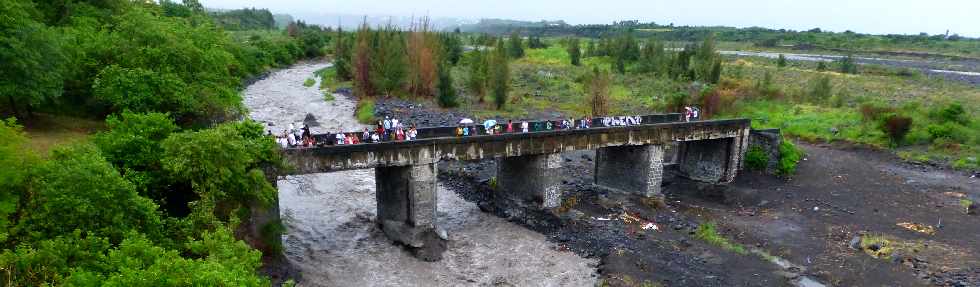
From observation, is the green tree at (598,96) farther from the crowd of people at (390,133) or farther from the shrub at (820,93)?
the shrub at (820,93)

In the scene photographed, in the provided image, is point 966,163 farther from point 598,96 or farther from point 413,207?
point 413,207

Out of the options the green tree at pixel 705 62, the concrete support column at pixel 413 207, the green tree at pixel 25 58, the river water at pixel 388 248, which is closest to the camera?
the green tree at pixel 25 58

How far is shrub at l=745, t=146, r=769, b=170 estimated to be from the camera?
5484 cm

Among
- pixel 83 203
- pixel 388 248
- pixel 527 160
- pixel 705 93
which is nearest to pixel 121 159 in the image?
pixel 83 203

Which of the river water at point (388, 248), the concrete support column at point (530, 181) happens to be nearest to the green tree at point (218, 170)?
the river water at point (388, 248)

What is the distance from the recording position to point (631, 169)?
4859 cm

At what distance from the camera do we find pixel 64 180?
72.0ft

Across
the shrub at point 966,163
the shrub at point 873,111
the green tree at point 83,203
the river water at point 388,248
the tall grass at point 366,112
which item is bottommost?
the river water at point 388,248

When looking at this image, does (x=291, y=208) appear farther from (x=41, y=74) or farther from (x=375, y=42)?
(x=375, y=42)

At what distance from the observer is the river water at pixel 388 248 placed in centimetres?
3350

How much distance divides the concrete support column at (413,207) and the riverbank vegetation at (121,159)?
7538mm

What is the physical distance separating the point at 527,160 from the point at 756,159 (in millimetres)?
23512

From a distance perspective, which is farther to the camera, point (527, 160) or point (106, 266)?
point (527, 160)

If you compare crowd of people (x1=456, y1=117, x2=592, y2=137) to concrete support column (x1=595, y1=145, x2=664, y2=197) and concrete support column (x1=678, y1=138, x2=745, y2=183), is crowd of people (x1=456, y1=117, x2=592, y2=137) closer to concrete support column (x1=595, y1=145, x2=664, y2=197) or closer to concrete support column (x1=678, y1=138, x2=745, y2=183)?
concrete support column (x1=595, y1=145, x2=664, y2=197)
